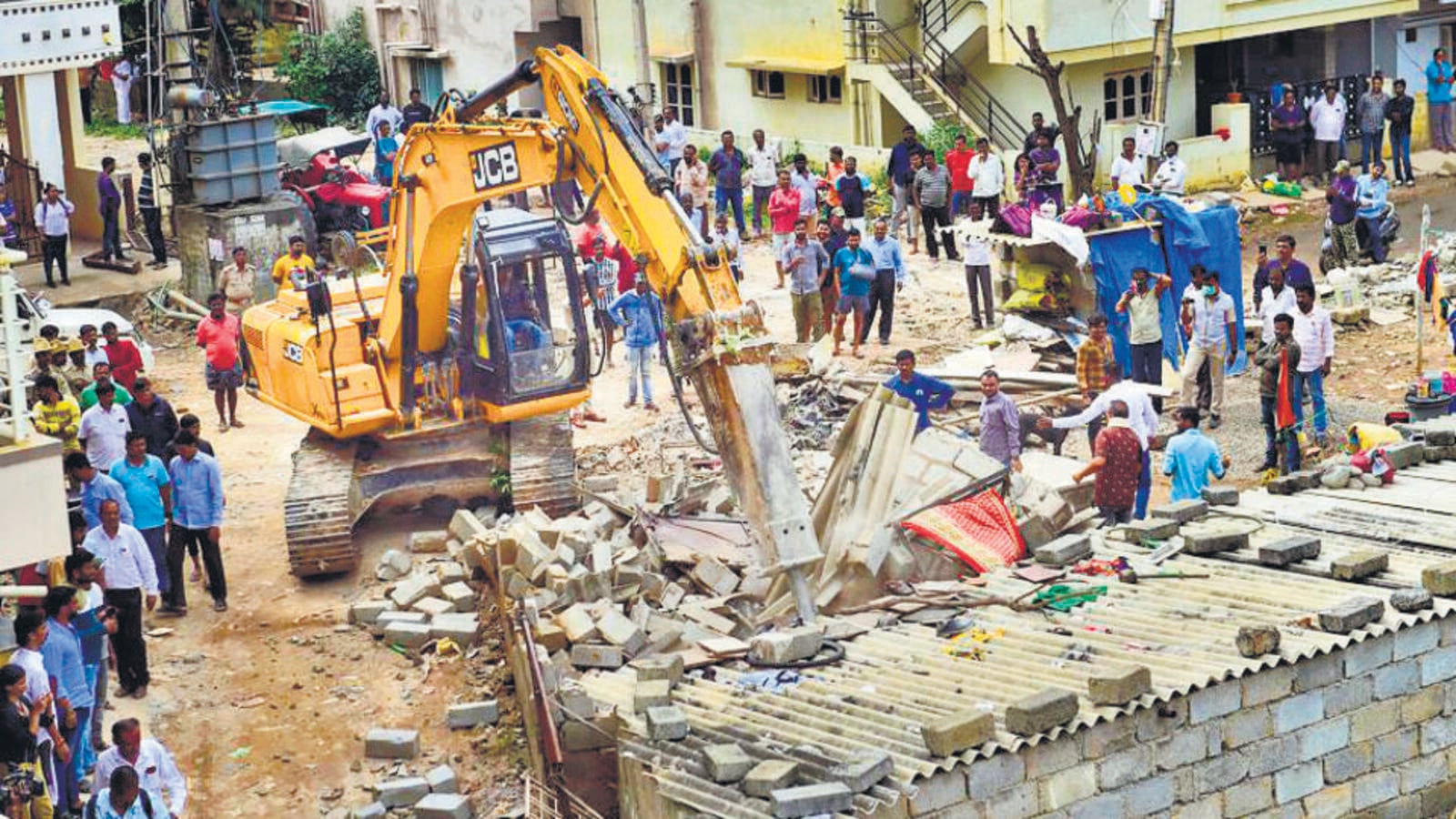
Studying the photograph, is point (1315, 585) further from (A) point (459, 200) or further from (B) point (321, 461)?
(B) point (321, 461)

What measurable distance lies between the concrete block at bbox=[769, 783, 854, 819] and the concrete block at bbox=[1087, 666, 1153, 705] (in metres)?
1.63

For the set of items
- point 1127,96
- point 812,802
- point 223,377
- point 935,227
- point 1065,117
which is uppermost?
point 1127,96

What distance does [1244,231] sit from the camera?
3139 cm

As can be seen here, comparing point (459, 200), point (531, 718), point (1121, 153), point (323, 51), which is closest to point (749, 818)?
point (531, 718)

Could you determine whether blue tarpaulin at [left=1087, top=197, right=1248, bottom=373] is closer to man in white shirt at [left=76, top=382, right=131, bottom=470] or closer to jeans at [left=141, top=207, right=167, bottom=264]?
man in white shirt at [left=76, top=382, right=131, bottom=470]

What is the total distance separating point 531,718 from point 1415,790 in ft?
17.5

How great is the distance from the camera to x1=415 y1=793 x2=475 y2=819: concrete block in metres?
14.6

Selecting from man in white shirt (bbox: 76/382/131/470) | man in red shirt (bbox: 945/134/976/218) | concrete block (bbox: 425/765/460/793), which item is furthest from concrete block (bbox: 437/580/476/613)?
man in red shirt (bbox: 945/134/976/218)

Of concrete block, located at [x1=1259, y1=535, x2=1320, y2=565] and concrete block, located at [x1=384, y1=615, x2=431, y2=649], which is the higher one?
concrete block, located at [x1=1259, y1=535, x2=1320, y2=565]

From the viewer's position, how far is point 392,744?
15.9 m

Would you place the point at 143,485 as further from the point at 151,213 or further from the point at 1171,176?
the point at 1171,176

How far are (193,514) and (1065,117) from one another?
15.8m

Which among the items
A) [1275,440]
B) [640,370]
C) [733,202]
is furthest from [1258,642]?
[733,202]

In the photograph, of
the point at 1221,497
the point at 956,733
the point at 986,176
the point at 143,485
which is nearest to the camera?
the point at 956,733
